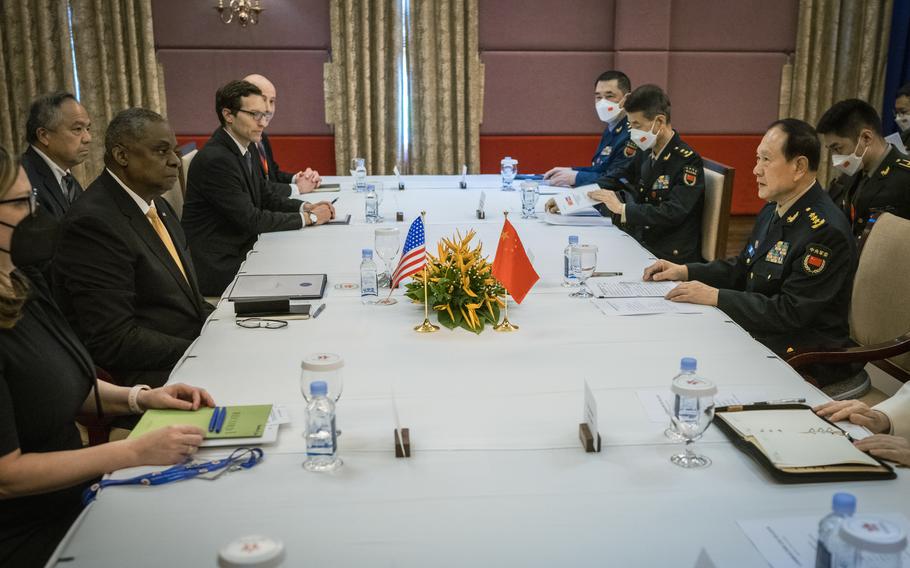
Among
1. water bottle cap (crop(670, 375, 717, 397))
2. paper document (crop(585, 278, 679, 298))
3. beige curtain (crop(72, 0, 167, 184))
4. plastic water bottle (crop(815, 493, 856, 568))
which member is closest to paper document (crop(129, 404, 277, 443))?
water bottle cap (crop(670, 375, 717, 397))

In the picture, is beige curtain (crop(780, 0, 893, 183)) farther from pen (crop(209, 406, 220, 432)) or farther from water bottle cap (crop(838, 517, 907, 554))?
water bottle cap (crop(838, 517, 907, 554))

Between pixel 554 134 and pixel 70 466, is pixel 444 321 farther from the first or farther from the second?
pixel 554 134

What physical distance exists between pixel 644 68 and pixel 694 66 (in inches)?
20.4

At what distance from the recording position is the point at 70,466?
165 cm

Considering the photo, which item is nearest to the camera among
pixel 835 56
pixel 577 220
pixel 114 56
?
pixel 577 220

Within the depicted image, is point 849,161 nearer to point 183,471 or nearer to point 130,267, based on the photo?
point 130,267

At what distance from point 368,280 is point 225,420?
1.04 m

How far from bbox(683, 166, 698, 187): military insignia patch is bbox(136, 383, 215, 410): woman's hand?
283 centimetres

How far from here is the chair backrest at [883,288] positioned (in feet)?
9.31

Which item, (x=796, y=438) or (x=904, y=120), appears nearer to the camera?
(x=796, y=438)

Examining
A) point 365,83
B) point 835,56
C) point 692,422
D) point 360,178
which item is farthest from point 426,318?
point 835,56

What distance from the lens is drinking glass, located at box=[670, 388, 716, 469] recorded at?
165cm

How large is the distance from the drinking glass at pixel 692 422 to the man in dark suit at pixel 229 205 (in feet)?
8.78

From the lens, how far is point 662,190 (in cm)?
426
